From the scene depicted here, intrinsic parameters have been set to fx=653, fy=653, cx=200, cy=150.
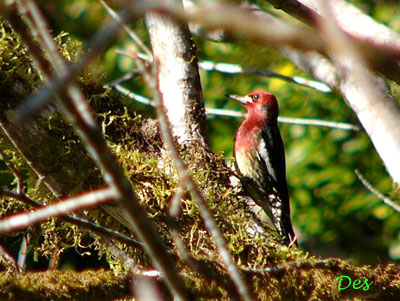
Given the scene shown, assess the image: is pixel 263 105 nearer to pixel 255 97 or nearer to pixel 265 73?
pixel 255 97

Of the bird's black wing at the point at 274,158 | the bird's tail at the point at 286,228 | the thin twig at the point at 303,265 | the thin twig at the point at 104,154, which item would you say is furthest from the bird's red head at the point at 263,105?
the thin twig at the point at 104,154

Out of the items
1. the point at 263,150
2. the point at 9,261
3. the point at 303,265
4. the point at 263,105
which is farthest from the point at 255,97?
the point at 9,261

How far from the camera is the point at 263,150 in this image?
497 centimetres

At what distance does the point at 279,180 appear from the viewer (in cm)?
492

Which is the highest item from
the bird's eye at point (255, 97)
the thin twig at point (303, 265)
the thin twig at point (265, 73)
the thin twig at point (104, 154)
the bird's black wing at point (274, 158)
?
the thin twig at point (104, 154)

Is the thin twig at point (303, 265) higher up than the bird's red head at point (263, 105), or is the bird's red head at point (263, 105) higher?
the thin twig at point (303, 265)

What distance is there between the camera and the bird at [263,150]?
15.5ft

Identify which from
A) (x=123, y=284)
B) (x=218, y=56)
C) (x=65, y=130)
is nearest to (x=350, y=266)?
(x=123, y=284)

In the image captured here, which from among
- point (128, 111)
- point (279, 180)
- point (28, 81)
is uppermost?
point (28, 81)

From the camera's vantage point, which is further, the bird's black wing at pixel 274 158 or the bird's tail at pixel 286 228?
the bird's black wing at pixel 274 158

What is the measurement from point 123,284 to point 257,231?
1.16 metres

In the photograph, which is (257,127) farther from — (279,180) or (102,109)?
(102,109)

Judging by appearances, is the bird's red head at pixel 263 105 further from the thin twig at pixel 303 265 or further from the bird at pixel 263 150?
the thin twig at pixel 303 265

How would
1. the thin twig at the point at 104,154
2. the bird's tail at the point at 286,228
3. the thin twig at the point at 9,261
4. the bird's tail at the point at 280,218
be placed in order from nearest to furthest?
the thin twig at the point at 104,154
the thin twig at the point at 9,261
the bird's tail at the point at 286,228
the bird's tail at the point at 280,218
